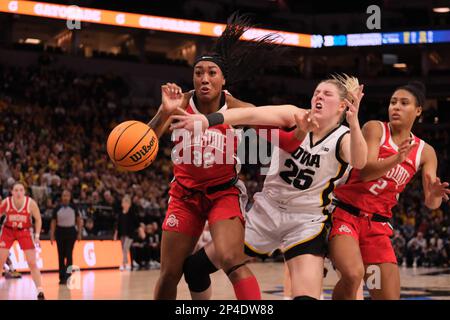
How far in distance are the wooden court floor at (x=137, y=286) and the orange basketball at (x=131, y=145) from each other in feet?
17.5

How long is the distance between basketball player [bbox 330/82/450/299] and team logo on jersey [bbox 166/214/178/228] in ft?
4.08

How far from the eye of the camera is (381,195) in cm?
581

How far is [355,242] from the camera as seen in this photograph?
549 centimetres

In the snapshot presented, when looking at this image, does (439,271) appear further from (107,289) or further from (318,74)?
(318,74)

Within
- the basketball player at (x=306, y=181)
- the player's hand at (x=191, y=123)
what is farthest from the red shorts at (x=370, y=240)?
the player's hand at (x=191, y=123)

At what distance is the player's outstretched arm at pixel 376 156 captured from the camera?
522 centimetres

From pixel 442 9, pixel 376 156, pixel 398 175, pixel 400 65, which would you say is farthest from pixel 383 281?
pixel 400 65

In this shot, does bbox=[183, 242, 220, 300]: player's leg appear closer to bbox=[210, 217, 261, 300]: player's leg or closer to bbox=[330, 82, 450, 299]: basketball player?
bbox=[210, 217, 261, 300]: player's leg

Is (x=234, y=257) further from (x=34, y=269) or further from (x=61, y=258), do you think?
(x=61, y=258)

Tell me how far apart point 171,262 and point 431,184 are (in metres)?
2.27

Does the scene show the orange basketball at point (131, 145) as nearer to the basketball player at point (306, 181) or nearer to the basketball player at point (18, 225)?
the basketball player at point (306, 181)

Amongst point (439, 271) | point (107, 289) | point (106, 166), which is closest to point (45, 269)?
point (107, 289)

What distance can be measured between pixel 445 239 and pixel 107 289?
11.4 metres

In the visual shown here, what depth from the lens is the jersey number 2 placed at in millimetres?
5215
